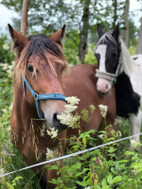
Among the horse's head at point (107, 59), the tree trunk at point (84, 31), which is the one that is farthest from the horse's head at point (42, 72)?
the tree trunk at point (84, 31)

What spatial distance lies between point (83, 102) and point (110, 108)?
870mm

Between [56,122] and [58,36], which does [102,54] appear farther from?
[56,122]

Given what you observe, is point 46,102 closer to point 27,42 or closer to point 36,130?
point 36,130

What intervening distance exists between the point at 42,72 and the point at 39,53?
0.20 m

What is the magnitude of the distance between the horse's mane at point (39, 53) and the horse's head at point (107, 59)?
1555 millimetres

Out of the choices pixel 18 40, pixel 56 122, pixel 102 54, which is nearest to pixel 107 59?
pixel 102 54

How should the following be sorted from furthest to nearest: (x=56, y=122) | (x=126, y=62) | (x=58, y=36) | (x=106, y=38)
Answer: (x=126, y=62) < (x=106, y=38) < (x=58, y=36) < (x=56, y=122)

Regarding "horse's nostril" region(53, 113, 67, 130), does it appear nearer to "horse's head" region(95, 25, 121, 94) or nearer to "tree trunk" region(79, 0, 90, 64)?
"horse's head" region(95, 25, 121, 94)

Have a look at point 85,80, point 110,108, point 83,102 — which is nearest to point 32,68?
point 83,102

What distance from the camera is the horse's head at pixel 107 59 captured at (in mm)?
3603

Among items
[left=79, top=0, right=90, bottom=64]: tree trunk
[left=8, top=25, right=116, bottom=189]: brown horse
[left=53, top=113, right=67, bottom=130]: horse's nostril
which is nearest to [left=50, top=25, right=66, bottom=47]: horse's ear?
[left=8, top=25, right=116, bottom=189]: brown horse

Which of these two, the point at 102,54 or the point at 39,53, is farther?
the point at 102,54

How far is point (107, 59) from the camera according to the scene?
3.70 m

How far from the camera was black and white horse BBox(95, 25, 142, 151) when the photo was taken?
368 cm
